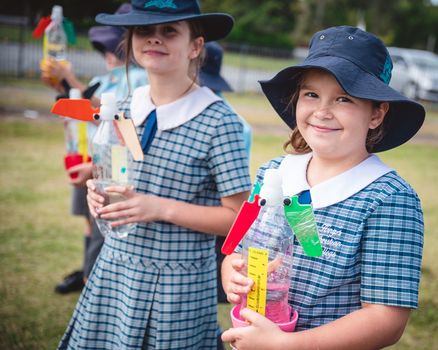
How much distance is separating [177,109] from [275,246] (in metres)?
0.77

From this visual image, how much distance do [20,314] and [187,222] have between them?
77.4 inches

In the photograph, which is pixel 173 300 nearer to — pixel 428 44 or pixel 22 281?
pixel 22 281

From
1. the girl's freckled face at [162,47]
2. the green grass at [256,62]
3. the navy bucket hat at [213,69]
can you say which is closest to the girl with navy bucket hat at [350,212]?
the girl's freckled face at [162,47]

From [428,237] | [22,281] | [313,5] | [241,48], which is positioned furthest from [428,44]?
[22,281]

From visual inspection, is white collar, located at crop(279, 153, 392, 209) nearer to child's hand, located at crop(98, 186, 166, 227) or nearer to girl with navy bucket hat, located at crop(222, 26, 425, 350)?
girl with navy bucket hat, located at crop(222, 26, 425, 350)

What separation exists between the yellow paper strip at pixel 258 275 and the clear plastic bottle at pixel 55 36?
2156 millimetres

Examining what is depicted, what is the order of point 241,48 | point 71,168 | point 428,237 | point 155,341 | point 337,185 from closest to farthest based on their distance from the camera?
point 337,185, point 155,341, point 71,168, point 428,237, point 241,48

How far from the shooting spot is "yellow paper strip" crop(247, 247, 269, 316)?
53.3 inches

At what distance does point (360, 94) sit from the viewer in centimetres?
146

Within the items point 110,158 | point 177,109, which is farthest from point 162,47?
point 110,158

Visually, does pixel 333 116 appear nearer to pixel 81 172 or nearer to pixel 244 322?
pixel 244 322

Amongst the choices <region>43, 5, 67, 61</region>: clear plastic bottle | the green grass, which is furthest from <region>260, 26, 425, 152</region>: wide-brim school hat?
the green grass

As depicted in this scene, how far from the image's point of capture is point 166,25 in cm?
210

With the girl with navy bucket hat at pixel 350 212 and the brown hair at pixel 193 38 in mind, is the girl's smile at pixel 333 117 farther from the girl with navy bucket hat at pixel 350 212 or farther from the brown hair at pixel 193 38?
the brown hair at pixel 193 38
